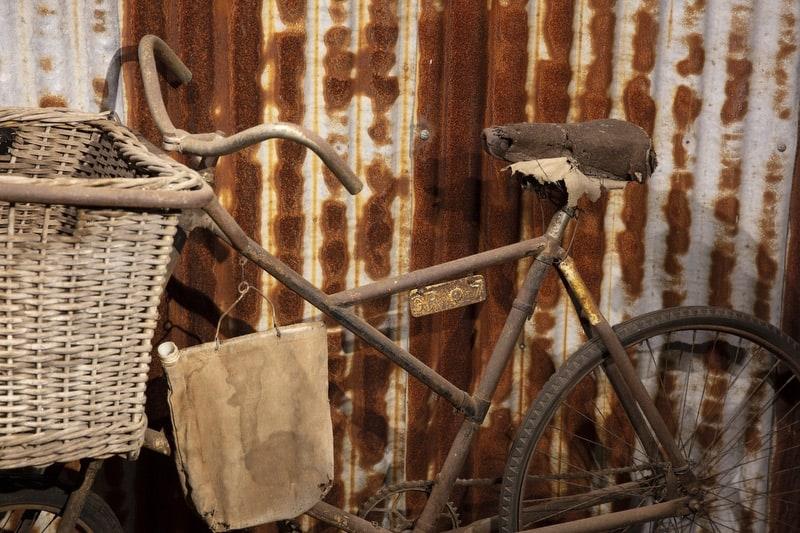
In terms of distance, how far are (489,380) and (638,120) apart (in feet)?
3.27

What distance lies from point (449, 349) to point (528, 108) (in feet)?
2.68

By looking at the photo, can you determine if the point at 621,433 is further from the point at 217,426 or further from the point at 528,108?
the point at 217,426

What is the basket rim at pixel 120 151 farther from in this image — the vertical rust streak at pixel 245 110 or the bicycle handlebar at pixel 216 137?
the vertical rust streak at pixel 245 110

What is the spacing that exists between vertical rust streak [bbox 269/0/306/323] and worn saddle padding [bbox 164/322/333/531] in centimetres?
48

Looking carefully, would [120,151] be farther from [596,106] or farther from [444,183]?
[596,106]

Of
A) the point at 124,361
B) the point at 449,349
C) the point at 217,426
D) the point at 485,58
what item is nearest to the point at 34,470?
the point at 217,426

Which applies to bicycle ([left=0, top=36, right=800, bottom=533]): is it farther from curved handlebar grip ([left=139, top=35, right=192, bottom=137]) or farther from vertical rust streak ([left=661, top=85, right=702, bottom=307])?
vertical rust streak ([left=661, top=85, right=702, bottom=307])

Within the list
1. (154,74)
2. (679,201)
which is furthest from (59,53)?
(679,201)

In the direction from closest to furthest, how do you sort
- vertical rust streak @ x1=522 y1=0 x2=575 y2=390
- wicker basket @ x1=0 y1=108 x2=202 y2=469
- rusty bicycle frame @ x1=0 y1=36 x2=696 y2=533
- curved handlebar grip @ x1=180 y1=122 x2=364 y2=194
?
wicker basket @ x1=0 y1=108 x2=202 y2=469 < curved handlebar grip @ x1=180 y1=122 x2=364 y2=194 < rusty bicycle frame @ x1=0 y1=36 x2=696 y2=533 < vertical rust streak @ x1=522 y1=0 x2=575 y2=390

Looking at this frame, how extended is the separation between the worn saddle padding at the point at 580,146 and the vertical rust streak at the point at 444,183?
352mm

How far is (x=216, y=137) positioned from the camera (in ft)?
6.49

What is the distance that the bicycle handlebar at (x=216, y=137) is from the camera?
1.75 meters

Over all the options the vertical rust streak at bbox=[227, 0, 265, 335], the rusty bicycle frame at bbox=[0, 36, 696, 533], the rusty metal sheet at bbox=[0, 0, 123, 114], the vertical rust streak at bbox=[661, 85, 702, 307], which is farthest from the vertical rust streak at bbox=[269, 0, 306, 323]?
the vertical rust streak at bbox=[661, 85, 702, 307]

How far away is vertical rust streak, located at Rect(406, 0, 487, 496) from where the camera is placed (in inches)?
98.5
